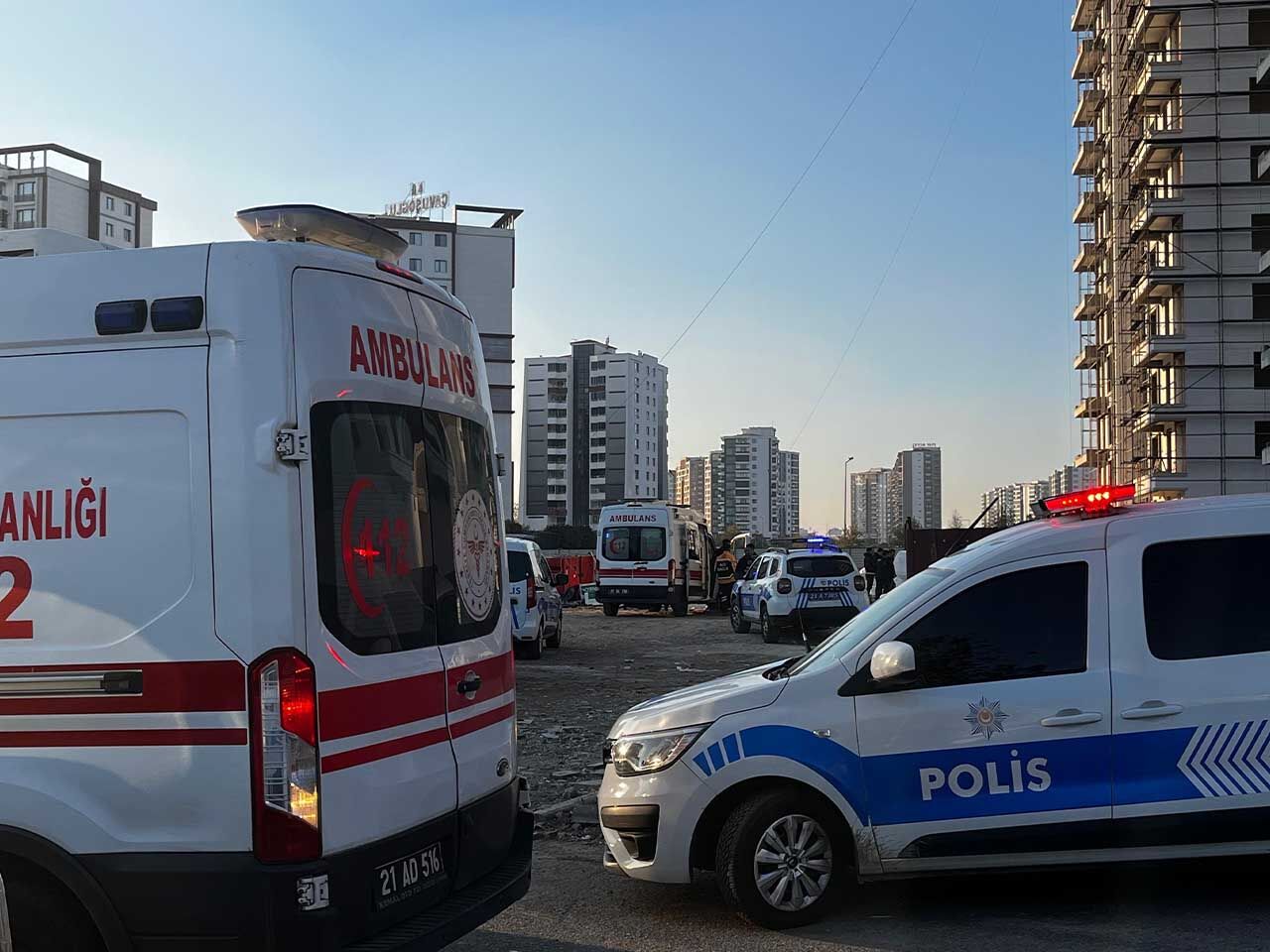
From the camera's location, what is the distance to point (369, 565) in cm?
430

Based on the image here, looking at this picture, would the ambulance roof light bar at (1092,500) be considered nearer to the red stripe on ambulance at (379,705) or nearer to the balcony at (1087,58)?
the red stripe on ambulance at (379,705)

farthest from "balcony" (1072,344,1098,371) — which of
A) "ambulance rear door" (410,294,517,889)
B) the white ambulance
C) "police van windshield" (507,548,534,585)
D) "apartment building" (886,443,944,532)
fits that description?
"apartment building" (886,443,944,532)

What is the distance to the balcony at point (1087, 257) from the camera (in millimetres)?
65250

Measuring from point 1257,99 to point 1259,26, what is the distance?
3033 millimetres

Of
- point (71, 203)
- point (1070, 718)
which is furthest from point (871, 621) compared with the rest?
point (71, 203)

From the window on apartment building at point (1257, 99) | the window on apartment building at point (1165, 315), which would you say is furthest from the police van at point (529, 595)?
the window on apartment building at point (1257, 99)

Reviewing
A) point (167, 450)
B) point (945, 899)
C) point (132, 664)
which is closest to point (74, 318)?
point (167, 450)

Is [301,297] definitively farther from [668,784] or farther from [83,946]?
[668,784]

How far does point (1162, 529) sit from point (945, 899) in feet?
6.64

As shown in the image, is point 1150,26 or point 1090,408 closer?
point 1150,26

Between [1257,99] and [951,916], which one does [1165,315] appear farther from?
[951,916]

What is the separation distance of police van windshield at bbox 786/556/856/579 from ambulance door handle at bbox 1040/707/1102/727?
1692 cm

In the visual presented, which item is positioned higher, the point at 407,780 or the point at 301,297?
the point at 301,297

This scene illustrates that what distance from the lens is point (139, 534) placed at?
3994 millimetres
